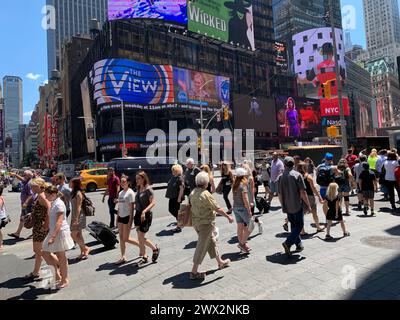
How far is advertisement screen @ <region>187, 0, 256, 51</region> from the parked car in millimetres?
44882

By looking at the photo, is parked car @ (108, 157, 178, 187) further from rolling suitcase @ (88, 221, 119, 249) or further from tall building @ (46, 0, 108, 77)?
tall building @ (46, 0, 108, 77)

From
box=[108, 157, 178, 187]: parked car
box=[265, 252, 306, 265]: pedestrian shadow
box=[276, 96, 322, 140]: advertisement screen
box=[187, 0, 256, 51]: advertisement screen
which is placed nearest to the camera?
box=[265, 252, 306, 265]: pedestrian shadow

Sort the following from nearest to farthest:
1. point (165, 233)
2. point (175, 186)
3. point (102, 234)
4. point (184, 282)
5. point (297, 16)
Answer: point (184, 282) → point (102, 234) → point (175, 186) → point (165, 233) → point (297, 16)

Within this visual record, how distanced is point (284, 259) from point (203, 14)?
213 ft

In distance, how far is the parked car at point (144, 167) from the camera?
74.1 ft

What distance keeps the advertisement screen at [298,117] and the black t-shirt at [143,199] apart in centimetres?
7735

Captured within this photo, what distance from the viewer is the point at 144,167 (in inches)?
901

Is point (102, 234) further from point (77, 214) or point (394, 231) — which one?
point (394, 231)

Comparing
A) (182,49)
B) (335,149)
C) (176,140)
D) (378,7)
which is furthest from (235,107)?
(378,7)

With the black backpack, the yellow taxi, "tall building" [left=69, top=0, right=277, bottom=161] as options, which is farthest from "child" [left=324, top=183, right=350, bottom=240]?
"tall building" [left=69, top=0, right=277, bottom=161]

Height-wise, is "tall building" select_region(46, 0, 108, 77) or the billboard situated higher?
"tall building" select_region(46, 0, 108, 77)

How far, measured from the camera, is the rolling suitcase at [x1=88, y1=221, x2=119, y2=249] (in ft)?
26.1

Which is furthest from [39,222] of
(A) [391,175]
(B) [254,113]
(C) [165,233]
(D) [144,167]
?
(B) [254,113]

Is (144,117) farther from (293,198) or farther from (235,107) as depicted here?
(293,198)
